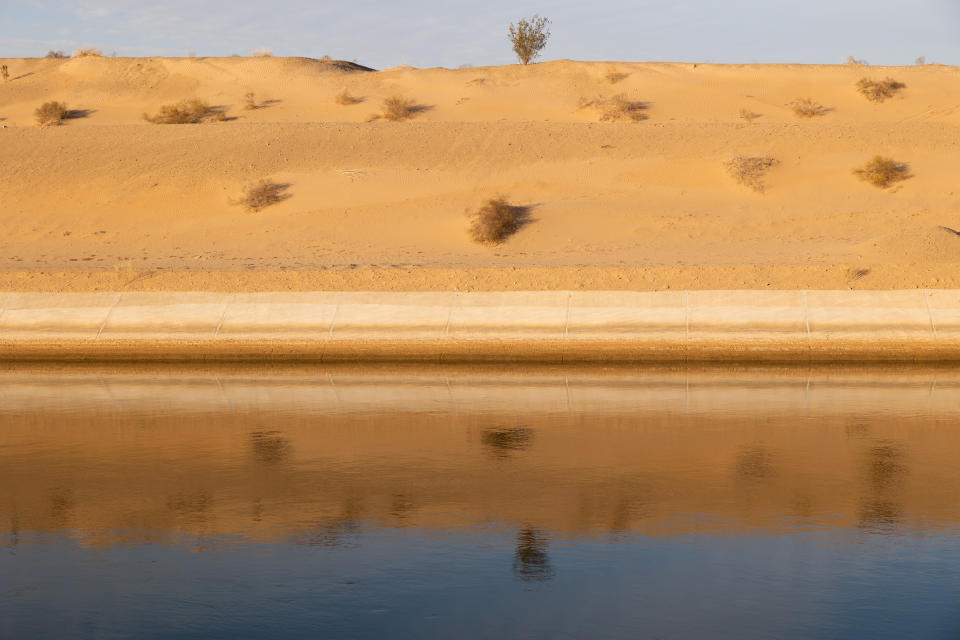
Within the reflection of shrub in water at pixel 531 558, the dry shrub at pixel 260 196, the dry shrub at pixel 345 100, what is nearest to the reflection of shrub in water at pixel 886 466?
the reflection of shrub in water at pixel 531 558

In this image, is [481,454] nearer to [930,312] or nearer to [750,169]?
[930,312]

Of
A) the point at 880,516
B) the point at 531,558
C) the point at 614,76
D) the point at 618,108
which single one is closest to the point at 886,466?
the point at 880,516

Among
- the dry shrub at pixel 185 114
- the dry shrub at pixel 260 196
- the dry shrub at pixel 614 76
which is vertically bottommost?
the dry shrub at pixel 260 196

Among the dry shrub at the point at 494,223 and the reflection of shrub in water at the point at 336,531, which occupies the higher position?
the dry shrub at the point at 494,223

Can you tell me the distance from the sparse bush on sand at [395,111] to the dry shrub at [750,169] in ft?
49.7

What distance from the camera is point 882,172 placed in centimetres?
4134

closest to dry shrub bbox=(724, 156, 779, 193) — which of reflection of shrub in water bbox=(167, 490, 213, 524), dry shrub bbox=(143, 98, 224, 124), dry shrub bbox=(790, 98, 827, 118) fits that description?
dry shrub bbox=(790, 98, 827, 118)

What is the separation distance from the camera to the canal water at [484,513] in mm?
8586

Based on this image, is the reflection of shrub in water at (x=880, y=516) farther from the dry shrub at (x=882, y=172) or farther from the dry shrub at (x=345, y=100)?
Result: the dry shrub at (x=345, y=100)

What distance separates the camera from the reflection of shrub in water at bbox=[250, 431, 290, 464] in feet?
46.8

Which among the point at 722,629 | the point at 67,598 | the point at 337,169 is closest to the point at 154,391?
the point at 67,598

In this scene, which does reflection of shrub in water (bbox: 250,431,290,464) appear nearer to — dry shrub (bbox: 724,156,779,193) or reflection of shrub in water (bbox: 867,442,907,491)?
reflection of shrub in water (bbox: 867,442,907,491)

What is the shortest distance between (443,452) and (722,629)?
6790 millimetres

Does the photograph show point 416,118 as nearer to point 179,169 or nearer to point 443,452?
point 179,169
